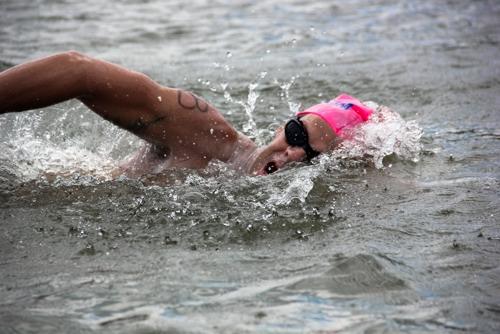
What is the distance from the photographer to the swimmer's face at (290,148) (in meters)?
5.68

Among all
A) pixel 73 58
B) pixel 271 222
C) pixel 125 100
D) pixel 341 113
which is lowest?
pixel 271 222

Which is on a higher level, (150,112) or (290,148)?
(150,112)

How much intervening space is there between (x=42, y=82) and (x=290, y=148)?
5.94 feet

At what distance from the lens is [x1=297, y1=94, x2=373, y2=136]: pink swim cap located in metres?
5.73

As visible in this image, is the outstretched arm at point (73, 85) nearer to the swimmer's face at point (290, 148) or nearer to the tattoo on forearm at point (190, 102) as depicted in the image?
the tattoo on forearm at point (190, 102)

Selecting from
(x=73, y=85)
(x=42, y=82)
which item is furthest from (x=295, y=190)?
(x=42, y=82)

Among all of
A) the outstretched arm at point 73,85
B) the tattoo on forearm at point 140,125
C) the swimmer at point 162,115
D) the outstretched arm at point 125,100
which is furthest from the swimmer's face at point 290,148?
the outstretched arm at point 73,85

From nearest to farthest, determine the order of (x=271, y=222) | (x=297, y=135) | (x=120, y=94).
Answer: (x=271, y=222)
(x=120, y=94)
(x=297, y=135)

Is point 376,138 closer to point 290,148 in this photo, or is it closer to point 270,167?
point 290,148

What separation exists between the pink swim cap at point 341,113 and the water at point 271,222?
11cm

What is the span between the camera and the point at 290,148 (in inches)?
225

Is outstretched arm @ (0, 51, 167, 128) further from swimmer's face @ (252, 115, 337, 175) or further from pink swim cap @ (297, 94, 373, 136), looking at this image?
pink swim cap @ (297, 94, 373, 136)

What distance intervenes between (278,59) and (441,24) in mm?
3139

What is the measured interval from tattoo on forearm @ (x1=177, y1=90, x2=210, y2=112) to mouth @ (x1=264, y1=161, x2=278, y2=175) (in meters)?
0.60
